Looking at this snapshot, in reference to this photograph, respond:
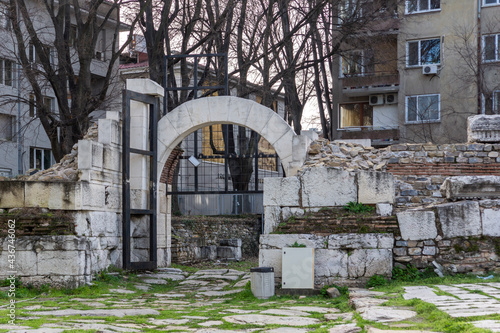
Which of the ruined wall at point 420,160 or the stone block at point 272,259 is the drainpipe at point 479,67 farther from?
the stone block at point 272,259

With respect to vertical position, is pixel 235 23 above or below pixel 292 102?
above

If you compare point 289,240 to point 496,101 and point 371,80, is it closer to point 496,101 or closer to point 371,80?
→ point 496,101

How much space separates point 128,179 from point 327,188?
4340mm

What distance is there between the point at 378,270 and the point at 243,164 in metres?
12.7

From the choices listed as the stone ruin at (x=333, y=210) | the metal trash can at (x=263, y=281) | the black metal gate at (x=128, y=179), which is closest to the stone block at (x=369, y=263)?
the stone ruin at (x=333, y=210)

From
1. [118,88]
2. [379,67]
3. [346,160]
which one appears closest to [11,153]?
[118,88]

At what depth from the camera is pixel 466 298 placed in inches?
262

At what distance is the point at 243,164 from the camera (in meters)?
21.7

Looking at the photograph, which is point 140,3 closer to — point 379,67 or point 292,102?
point 292,102

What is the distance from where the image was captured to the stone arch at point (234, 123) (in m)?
12.1

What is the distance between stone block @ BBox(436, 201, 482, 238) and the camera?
9117 mm

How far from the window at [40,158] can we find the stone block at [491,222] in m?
21.5

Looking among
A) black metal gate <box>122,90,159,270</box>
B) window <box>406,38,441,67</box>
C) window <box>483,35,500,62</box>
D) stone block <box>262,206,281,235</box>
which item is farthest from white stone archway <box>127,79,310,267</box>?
window <box>483,35,500,62</box>

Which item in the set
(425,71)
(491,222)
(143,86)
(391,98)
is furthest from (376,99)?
(491,222)
